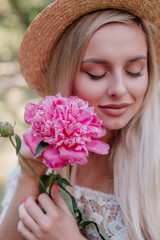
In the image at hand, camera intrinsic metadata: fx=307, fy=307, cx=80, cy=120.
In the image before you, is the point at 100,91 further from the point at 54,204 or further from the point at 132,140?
the point at 54,204

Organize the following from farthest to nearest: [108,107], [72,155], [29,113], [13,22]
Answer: [13,22] < [108,107] < [29,113] < [72,155]

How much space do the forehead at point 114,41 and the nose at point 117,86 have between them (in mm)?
89

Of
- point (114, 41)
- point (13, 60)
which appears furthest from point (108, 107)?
point (13, 60)

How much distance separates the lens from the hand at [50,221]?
44.1 inches

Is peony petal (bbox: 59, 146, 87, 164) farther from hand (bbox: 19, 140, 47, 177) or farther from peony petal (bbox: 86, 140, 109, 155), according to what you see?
hand (bbox: 19, 140, 47, 177)

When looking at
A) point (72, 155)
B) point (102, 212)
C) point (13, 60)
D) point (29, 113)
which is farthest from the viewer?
point (13, 60)

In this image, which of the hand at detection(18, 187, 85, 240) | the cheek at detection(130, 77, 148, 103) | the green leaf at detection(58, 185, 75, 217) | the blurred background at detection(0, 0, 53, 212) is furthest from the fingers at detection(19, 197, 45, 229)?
the blurred background at detection(0, 0, 53, 212)

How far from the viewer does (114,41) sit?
119 cm

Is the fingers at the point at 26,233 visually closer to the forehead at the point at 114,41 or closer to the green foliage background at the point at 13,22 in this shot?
A: the forehead at the point at 114,41

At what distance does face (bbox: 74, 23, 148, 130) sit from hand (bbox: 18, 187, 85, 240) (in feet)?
1.27

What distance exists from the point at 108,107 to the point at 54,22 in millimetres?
444

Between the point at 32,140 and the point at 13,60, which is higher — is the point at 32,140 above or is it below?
above

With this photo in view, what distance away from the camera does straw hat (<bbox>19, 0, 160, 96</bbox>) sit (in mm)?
1253

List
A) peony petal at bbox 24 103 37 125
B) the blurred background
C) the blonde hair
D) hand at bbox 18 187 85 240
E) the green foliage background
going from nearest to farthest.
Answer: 1. peony petal at bbox 24 103 37 125
2. hand at bbox 18 187 85 240
3. the blonde hair
4. the blurred background
5. the green foliage background
